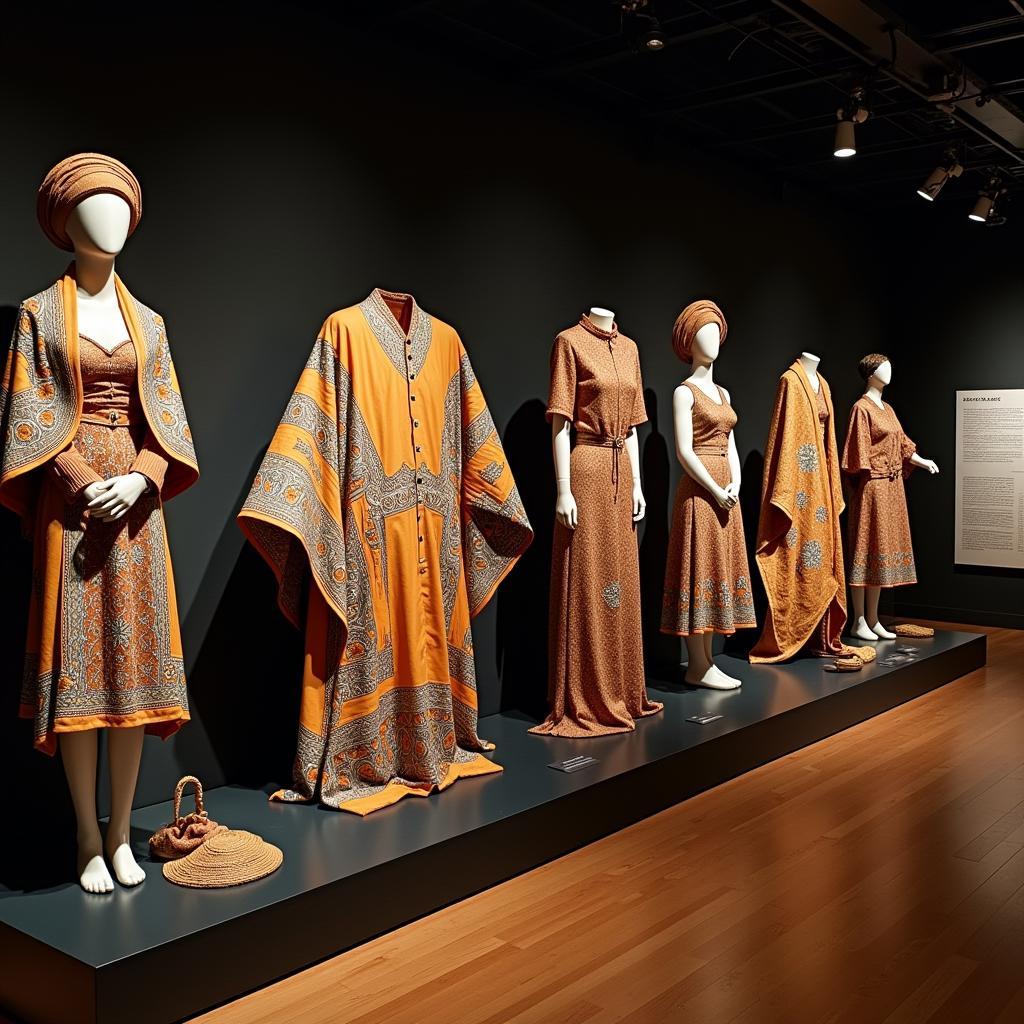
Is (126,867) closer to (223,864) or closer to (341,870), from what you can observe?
(223,864)

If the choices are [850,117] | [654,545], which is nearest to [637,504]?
[654,545]

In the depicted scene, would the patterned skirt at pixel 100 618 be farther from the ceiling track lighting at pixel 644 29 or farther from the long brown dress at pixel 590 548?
the ceiling track lighting at pixel 644 29

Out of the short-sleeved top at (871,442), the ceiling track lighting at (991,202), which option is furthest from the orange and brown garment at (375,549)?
the ceiling track lighting at (991,202)

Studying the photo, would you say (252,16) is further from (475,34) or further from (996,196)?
(996,196)

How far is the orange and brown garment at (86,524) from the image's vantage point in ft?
8.71

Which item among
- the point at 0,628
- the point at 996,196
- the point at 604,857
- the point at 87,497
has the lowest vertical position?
the point at 604,857

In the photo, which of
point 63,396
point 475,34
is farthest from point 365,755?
point 475,34

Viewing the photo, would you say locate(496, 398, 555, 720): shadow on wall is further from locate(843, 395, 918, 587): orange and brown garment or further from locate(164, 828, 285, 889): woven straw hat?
locate(843, 395, 918, 587): orange and brown garment

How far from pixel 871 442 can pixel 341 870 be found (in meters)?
4.40

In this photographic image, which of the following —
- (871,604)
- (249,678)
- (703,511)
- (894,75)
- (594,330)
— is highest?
(894,75)

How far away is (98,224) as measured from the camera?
106 inches

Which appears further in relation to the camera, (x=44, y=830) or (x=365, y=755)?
(x=365, y=755)

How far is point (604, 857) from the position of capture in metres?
3.53

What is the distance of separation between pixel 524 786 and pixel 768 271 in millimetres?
3878
